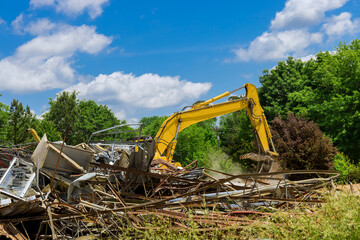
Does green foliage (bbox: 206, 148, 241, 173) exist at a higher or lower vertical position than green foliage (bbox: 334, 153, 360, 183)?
higher

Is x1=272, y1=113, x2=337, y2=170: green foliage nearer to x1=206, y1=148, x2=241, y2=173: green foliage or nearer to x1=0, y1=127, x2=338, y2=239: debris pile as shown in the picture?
x1=206, y1=148, x2=241, y2=173: green foliage

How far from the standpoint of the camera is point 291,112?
25719mm

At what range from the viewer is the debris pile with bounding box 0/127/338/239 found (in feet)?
14.7

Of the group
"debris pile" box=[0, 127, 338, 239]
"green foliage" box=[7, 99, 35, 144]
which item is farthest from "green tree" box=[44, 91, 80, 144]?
"debris pile" box=[0, 127, 338, 239]

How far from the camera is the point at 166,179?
593 cm

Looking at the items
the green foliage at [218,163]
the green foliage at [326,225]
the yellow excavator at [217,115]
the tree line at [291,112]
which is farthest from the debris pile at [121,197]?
the green foliage at [218,163]

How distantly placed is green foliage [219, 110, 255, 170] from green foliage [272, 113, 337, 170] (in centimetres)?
236

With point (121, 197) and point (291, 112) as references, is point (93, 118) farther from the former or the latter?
point (121, 197)

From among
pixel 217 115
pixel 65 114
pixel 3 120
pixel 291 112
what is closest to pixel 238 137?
pixel 291 112

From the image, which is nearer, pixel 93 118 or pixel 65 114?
pixel 65 114

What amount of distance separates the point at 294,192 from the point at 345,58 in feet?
82.2

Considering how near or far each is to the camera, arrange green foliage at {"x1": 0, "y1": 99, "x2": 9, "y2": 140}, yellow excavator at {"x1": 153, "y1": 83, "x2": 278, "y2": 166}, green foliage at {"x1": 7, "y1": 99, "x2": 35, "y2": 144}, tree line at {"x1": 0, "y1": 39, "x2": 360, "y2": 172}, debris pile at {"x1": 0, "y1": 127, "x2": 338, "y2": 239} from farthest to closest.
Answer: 1. green foliage at {"x1": 0, "y1": 99, "x2": 9, "y2": 140}
2. green foliage at {"x1": 7, "y1": 99, "x2": 35, "y2": 144}
3. tree line at {"x1": 0, "y1": 39, "x2": 360, "y2": 172}
4. yellow excavator at {"x1": 153, "y1": 83, "x2": 278, "y2": 166}
5. debris pile at {"x1": 0, "y1": 127, "x2": 338, "y2": 239}

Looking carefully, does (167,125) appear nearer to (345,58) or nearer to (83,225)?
(83,225)

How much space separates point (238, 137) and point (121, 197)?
30.3 m
